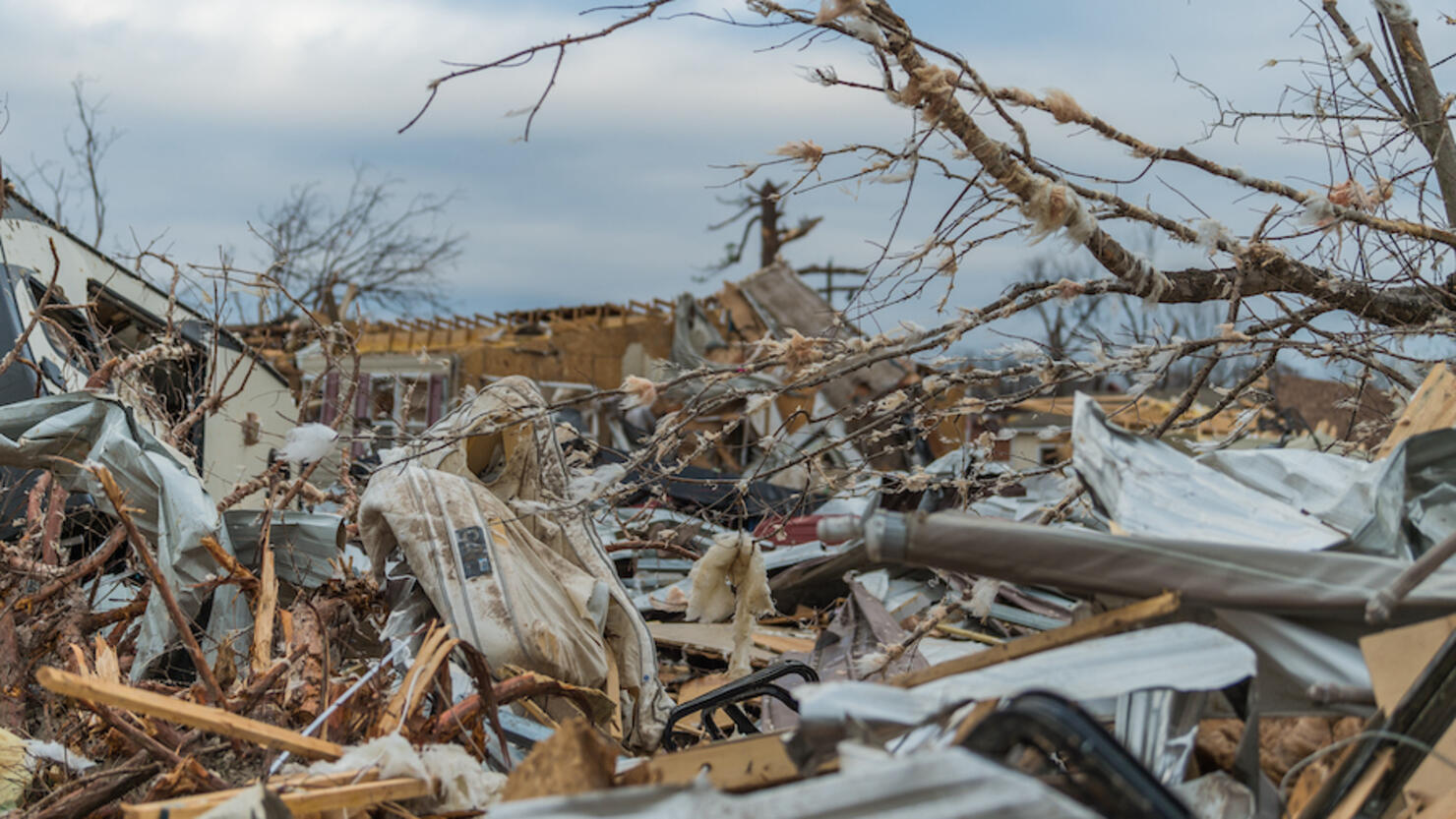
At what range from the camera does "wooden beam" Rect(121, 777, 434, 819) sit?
2035 mm

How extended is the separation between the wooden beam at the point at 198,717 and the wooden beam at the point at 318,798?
180 millimetres

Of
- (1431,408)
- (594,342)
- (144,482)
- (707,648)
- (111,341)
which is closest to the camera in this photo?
(1431,408)

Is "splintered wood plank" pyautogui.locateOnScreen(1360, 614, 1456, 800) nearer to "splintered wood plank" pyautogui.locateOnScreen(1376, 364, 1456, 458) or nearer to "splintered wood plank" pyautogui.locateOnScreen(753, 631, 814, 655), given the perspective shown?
"splintered wood plank" pyautogui.locateOnScreen(1376, 364, 1456, 458)

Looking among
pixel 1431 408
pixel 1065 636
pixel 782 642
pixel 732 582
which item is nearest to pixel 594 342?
pixel 782 642

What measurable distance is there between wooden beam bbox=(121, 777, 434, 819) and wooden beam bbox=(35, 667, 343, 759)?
18 centimetres

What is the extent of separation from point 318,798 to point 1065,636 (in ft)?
4.88

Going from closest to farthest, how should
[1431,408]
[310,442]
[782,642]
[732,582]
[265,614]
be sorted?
[1431,408] < [265,614] < [310,442] < [732,582] < [782,642]

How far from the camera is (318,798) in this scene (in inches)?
86.7

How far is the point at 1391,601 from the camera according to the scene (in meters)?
1.91

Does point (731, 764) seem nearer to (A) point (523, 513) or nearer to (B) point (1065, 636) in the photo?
(B) point (1065, 636)

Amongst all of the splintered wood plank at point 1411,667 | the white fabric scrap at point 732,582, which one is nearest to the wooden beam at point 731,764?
the splintered wood plank at point 1411,667

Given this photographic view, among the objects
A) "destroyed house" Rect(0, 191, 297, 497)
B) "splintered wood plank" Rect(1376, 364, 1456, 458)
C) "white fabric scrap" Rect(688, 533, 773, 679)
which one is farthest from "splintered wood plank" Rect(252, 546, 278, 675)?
"splintered wood plank" Rect(1376, 364, 1456, 458)

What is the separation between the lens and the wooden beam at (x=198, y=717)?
2293mm

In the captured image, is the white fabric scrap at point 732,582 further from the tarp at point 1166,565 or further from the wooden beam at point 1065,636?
the tarp at point 1166,565
